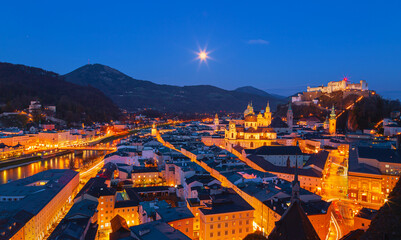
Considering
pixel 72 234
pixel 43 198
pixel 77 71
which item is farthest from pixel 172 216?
pixel 77 71

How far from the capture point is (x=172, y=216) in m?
9.27

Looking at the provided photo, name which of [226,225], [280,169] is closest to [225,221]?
[226,225]

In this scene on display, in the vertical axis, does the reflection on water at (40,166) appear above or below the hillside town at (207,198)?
below

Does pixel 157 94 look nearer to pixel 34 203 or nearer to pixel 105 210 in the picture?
pixel 105 210

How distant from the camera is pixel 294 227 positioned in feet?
15.8

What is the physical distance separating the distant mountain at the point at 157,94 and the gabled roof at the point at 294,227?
92265mm

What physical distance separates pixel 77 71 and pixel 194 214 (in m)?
119

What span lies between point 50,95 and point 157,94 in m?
56.1

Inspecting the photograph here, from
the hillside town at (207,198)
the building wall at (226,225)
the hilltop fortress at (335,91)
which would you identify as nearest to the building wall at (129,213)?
the hillside town at (207,198)

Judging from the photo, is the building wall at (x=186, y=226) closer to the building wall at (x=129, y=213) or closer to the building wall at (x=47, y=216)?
the building wall at (x=129, y=213)

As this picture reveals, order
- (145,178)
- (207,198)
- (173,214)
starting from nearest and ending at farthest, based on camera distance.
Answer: (173,214), (207,198), (145,178)

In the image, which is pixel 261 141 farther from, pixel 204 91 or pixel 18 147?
pixel 204 91

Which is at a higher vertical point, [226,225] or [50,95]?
[50,95]

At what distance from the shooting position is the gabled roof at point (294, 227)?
186 inches
